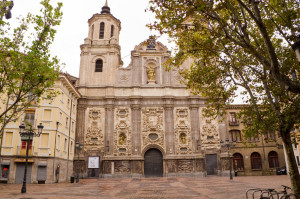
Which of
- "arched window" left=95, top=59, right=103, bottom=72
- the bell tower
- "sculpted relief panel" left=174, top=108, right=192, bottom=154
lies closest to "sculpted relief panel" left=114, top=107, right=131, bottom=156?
the bell tower

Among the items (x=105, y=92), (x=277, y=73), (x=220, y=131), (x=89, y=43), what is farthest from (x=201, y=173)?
(x=277, y=73)

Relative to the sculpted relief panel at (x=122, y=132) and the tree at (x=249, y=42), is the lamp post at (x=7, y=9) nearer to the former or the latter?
the tree at (x=249, y=42)

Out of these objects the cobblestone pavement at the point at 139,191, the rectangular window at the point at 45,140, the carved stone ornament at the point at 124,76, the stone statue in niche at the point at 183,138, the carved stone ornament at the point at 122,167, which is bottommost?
the cobblestone pavement at the point at 139,191

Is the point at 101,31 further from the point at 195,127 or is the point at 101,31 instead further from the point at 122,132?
the point at 195,127

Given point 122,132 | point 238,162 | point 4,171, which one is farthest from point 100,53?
point 238,162

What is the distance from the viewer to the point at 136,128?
1399 inches

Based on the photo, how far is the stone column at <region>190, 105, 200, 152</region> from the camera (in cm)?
3531

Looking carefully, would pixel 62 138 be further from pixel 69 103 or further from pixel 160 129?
pixel 160 129

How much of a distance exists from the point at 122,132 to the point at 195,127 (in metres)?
10.6

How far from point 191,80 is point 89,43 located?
93.2ft

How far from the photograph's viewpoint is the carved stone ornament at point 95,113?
35.9 m

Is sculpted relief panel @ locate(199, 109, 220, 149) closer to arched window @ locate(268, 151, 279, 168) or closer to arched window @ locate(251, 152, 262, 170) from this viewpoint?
arched window @ locate(251, 152, 262, 170)

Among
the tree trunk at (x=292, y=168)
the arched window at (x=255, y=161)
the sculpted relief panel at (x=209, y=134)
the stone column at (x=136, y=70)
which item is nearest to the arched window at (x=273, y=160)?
the arched window at (x=255, y=161)

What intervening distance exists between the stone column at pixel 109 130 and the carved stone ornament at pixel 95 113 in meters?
1.18
